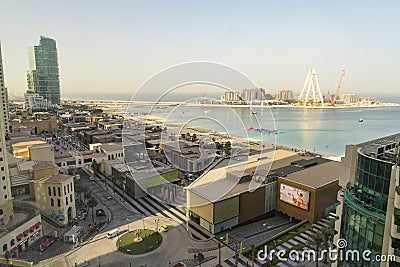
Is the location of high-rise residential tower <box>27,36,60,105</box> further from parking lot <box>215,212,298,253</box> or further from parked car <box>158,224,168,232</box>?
parking lot <box>215,212,298,253</box>

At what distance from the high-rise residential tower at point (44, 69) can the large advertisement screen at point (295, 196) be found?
61920mm

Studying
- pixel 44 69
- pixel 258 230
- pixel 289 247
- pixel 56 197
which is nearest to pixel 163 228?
pixel 258 230

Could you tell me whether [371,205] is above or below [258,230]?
above

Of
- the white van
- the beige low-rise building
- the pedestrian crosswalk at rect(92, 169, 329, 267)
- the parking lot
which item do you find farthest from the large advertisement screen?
the beige low-rise building

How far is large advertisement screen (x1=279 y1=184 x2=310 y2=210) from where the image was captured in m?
10.3

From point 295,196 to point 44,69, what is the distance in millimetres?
64302

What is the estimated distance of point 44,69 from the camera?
193ft

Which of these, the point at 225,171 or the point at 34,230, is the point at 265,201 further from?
the point at 34,230

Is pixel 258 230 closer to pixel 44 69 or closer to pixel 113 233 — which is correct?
pixel 113 233

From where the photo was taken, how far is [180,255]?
8203mm

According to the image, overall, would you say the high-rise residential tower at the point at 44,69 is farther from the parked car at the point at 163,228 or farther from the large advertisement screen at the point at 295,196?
the large advertisement screen at the point at 295,196

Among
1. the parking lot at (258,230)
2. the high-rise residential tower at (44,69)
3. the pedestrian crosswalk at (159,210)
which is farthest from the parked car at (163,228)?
→ the high-rise residential tower at (44,69)

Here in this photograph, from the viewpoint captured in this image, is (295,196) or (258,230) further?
(295,196)

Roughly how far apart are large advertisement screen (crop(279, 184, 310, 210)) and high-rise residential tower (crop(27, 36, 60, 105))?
203 feet
